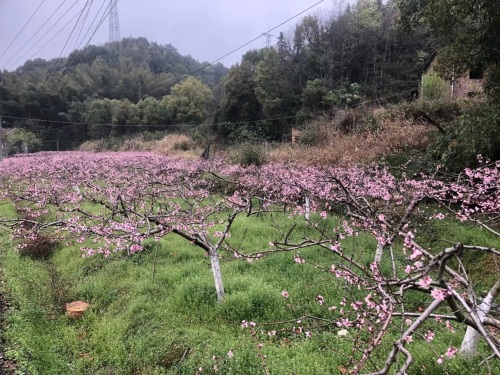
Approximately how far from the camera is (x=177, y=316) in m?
6.47

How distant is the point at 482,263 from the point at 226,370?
5998 mm

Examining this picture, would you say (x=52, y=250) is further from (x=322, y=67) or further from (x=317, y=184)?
(x=322, y=67)

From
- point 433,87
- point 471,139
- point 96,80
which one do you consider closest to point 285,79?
point 433,87

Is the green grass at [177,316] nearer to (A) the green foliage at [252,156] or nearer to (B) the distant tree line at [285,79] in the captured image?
(B) the distant tree line at [285,79]

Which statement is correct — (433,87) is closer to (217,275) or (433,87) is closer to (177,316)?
(217,275)

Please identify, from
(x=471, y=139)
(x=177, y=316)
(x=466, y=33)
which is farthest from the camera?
(x=466, y=33)

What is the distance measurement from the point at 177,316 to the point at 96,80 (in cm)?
6599

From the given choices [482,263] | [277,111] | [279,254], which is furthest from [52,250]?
[277,111]

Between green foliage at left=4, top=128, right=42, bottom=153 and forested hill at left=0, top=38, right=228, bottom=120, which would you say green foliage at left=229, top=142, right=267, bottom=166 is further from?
green foliage at left=4, top=128, right=42, bottom=153

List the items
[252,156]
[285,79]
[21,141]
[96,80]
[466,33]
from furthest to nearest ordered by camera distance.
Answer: [96,80]
[21,141]
[285,79]
[252,156]
[466,33]

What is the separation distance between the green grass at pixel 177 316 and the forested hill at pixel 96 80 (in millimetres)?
52137

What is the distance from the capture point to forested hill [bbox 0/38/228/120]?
59.4 m

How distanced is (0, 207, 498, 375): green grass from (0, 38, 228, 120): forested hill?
5214 cm

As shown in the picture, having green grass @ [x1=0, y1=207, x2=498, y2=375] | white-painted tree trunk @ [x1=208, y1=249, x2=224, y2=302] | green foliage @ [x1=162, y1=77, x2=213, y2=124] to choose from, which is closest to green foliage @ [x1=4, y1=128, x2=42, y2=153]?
green foliage @ [x1=162, y1=77, x2=213, y2=124]
